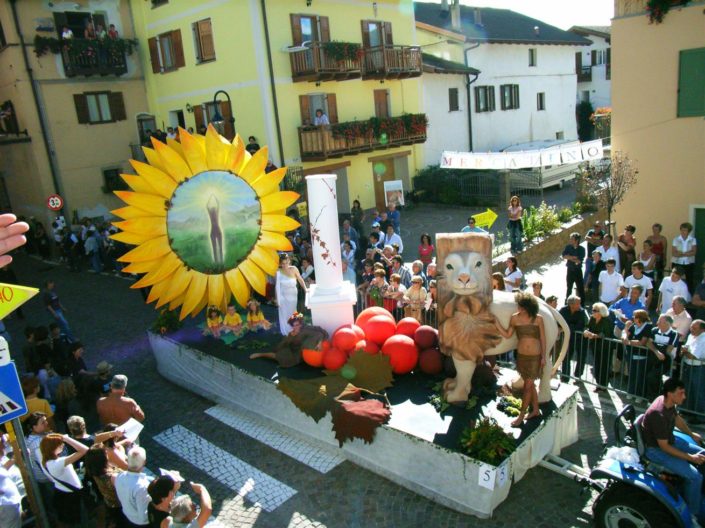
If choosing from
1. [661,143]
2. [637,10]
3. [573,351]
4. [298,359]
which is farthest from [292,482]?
[637,10]

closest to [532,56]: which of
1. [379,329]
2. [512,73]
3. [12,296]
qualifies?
[512,73]

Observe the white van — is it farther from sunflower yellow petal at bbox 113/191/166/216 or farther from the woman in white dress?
sunflower yellow petal at bbox 113/191/166/216

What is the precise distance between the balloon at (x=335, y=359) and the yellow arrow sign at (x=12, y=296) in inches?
161

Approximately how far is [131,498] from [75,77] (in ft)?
67.0

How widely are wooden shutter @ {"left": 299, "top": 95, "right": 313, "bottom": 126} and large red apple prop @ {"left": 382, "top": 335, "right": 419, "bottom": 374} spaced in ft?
48.0

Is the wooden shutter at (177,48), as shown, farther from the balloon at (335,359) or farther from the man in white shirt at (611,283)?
the man in white shirt at (611,283)

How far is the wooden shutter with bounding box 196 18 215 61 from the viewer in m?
21.0

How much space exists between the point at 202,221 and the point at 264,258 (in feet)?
3.95

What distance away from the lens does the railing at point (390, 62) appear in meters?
22.5

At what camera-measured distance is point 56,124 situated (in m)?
21.6

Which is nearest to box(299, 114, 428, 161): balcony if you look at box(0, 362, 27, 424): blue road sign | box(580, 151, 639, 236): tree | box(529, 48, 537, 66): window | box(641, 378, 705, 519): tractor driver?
box(580, 151, 639, 236): tree

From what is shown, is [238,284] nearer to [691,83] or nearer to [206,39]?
[691,83]

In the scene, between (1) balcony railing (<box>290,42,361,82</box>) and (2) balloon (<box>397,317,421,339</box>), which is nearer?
(2) balloon (<box>397,317,421,339</box>)

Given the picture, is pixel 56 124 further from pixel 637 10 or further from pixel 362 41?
pixel 637 10
